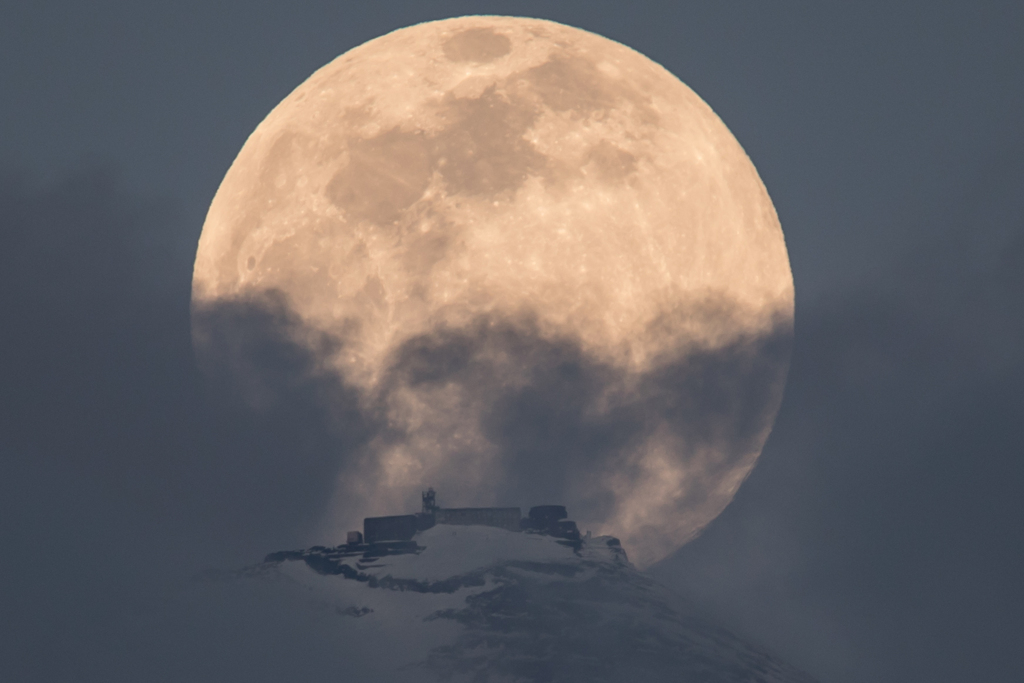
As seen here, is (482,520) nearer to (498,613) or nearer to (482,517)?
(482,517)

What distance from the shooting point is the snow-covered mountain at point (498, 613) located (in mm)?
125938

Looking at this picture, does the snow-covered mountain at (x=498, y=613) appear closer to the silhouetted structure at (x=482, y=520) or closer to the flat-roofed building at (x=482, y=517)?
the silhouetted structure at (x=482, y=520)

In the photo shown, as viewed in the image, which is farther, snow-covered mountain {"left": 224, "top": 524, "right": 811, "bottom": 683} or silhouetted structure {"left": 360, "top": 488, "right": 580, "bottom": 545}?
snow-covered mountain {"left": 224, "top": 524, "right": 811, "bottom": 683}

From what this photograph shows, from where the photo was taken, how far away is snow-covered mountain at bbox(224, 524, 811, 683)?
126 metres

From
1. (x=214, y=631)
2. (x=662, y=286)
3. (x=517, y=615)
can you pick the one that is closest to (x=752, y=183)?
(x=662, y=286)

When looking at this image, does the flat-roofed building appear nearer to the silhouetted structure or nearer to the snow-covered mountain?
the silhouetted structure

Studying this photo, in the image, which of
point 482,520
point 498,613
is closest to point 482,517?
point 482,520

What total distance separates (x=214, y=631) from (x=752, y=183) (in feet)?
357

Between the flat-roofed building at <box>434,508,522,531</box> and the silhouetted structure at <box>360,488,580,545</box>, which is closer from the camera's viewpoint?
the flat-roofed building at <box>434,508,522,531</box>

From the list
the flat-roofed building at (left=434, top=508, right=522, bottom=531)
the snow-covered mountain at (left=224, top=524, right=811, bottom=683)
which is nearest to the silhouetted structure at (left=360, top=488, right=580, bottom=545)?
the flat-roofed building at (left=434, top=508, right=522, bottom=531)

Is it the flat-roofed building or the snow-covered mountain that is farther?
the snow-covered mountain

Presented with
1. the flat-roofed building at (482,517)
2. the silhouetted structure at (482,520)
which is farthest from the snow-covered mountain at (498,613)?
the flat-roofed building at (482,517)

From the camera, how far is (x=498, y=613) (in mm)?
136875

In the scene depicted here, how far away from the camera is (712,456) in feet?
318
